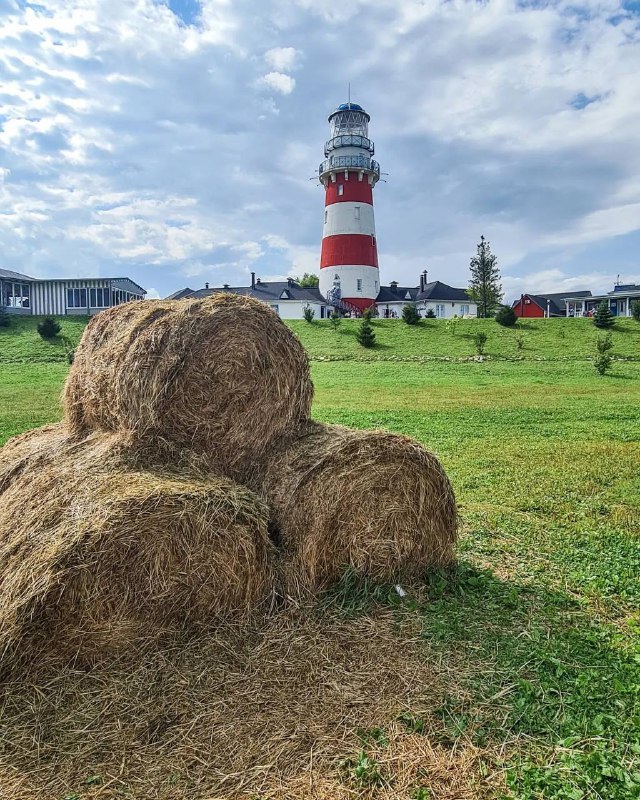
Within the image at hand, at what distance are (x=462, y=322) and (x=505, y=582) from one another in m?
33.5

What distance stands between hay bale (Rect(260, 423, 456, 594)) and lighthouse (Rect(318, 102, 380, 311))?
130 ft

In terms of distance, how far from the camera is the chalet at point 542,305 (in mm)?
65688

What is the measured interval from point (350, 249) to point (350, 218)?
2.39 metres

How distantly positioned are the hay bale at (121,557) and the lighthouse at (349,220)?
4049 cm

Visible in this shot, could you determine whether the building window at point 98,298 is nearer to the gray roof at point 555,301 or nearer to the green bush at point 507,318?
the green bush at point 507,318

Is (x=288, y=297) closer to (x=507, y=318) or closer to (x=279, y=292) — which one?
(x=279, y=292)

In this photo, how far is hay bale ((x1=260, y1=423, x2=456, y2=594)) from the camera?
13.4 feet

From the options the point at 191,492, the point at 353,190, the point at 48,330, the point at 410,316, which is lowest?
the point at 191,492

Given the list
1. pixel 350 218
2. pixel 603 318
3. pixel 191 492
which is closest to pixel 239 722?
pixel 191 492

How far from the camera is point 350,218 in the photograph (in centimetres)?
4241

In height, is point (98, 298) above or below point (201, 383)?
above

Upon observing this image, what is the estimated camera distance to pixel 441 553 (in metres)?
4.50

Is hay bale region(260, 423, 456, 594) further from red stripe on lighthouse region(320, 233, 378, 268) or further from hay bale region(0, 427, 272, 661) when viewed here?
red stripe on lighthouse region(320, 233, 378, 268)

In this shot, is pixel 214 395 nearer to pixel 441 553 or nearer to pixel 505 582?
pixel 441 553
